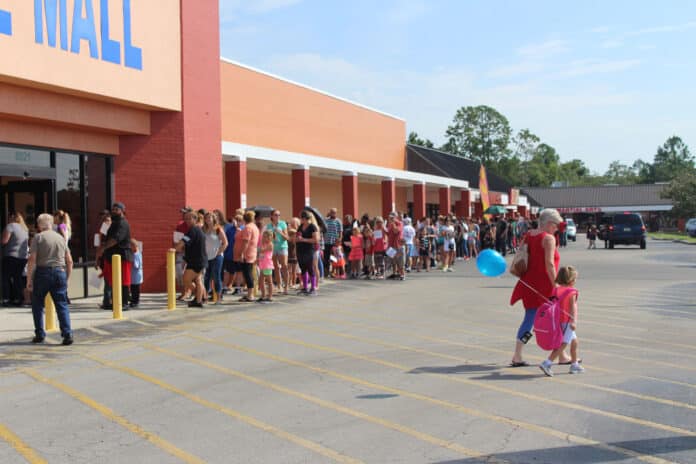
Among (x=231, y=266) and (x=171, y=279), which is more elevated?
(x=231, y=266)

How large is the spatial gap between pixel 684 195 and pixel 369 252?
57.7m

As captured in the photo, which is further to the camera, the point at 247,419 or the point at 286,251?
the point at 286,251

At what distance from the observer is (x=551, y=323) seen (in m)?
8.33

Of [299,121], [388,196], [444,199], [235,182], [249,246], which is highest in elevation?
[299,121]

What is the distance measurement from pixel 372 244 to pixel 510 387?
14421 millimetres

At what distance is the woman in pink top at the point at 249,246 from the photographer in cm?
1527

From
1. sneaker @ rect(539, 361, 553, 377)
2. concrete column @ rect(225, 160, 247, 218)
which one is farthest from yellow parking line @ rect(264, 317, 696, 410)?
concrete column @ rect(225, 160, 247, 218)

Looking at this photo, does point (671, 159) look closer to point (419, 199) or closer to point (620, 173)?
point (620, 173)

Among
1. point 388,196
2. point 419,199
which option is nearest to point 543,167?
point 419,199

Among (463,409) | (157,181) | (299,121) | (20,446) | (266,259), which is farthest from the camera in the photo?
(299,121)

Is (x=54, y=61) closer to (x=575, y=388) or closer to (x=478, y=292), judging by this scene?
(x=478, y=292)

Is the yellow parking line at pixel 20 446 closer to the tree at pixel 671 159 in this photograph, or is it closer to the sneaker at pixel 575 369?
the sneaker at pixel 575 369

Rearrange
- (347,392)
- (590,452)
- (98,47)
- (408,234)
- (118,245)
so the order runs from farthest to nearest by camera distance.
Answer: (408,234) < (98,47) < (118,245) < (347,392) < (590,452)

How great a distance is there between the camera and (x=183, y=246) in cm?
1498
